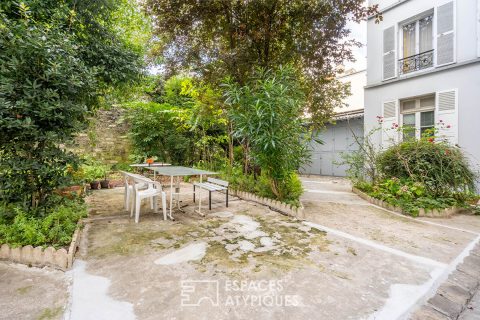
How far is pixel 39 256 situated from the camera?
260 cm

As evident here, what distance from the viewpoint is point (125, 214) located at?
457cm

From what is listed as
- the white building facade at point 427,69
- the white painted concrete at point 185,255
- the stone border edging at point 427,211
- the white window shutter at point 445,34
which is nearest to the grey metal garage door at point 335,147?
→ the white building facade at point 427,69

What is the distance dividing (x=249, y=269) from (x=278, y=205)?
2492 mm

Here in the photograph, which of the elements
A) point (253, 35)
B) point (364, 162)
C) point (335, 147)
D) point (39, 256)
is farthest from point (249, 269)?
point (335, 147)

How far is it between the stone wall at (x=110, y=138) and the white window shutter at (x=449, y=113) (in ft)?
34.7

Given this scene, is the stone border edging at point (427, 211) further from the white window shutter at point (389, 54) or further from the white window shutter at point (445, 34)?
the white window shutter at point (389, 54)

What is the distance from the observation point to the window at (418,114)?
713cm

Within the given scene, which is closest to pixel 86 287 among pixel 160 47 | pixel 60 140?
pixel 60 140

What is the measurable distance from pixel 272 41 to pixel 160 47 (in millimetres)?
2700

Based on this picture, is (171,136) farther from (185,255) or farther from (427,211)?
(427,211)

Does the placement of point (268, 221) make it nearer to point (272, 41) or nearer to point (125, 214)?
point (125, 214)

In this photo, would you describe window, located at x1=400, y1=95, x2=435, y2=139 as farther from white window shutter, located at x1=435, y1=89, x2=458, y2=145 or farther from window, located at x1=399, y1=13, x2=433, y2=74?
window, located at x1=399, y1=13, x2=433, y2=74

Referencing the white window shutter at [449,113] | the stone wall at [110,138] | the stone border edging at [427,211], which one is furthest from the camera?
the stone wall at [110,138]

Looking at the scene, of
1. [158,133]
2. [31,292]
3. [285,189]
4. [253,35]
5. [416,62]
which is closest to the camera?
[31,292]
